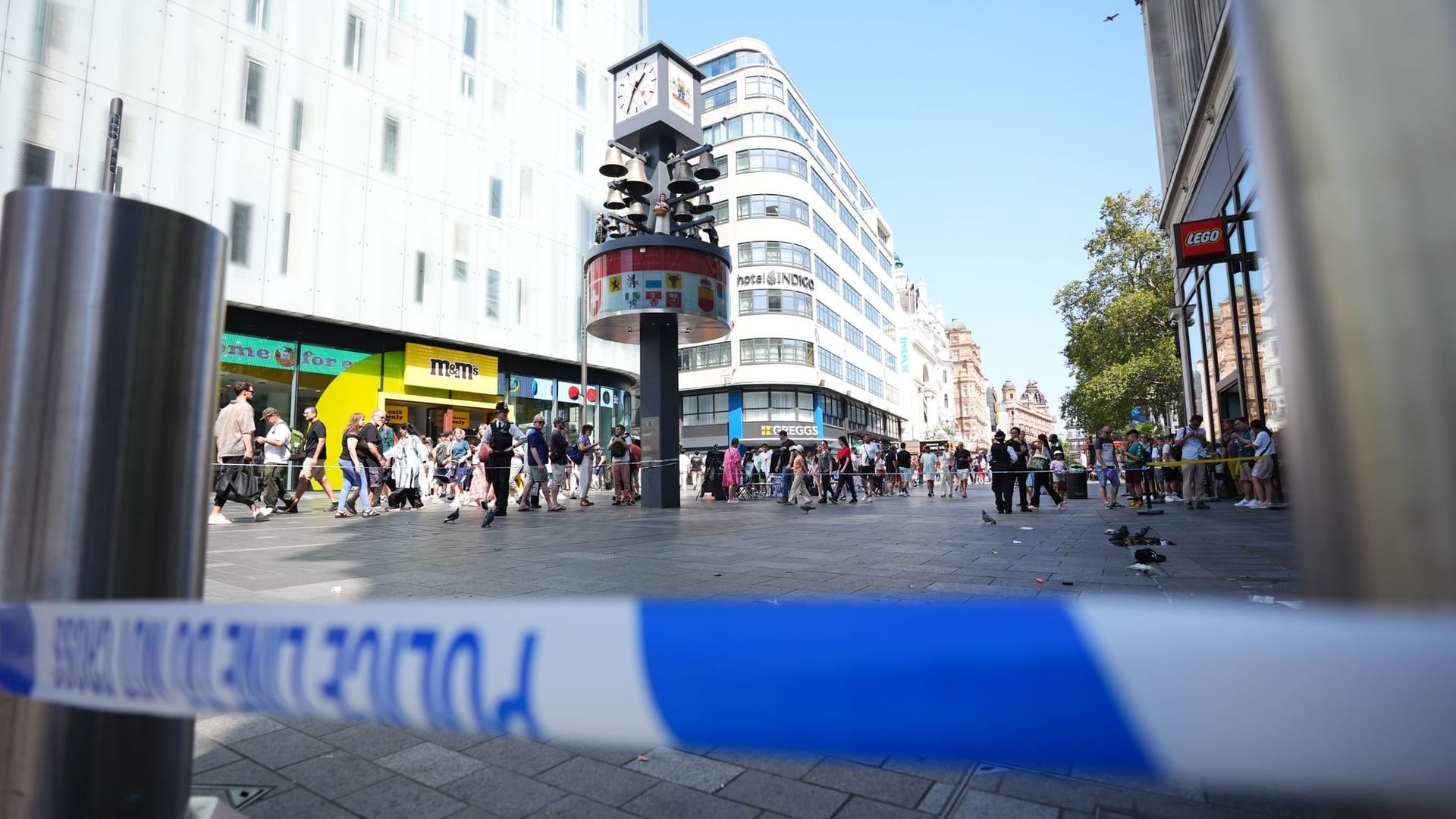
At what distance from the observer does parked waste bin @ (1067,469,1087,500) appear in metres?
20.4

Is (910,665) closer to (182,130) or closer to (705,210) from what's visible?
(705,210)

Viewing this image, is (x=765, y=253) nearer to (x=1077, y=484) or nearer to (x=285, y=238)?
(x=1077, y=484)

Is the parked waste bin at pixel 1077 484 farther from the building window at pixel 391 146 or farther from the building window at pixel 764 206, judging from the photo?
the building window at pixel 764 206

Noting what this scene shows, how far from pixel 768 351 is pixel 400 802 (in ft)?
145

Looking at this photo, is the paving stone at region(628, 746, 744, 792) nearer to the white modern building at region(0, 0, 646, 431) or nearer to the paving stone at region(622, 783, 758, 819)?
the paving stone at region(622, 783, 758, 819)

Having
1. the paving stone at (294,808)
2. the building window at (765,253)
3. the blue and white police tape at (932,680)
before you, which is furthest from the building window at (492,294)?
the building window at (765,253)

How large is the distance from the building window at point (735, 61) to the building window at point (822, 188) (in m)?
8.07

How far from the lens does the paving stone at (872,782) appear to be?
6.56ft

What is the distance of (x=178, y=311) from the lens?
148 centimetres

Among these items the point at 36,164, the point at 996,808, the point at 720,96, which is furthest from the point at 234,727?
the point at 720,96

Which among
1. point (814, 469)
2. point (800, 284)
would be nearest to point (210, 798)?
point (814, 469)

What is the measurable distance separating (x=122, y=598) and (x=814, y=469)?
773 inches

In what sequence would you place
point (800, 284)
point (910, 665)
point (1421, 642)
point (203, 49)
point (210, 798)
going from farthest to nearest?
point (800, 284) → point (203, 49) → point (210, 798) → point (910, 665) → point (1421, 642)

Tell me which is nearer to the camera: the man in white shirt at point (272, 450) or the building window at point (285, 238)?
the man in white shirt at point (272, 450)
